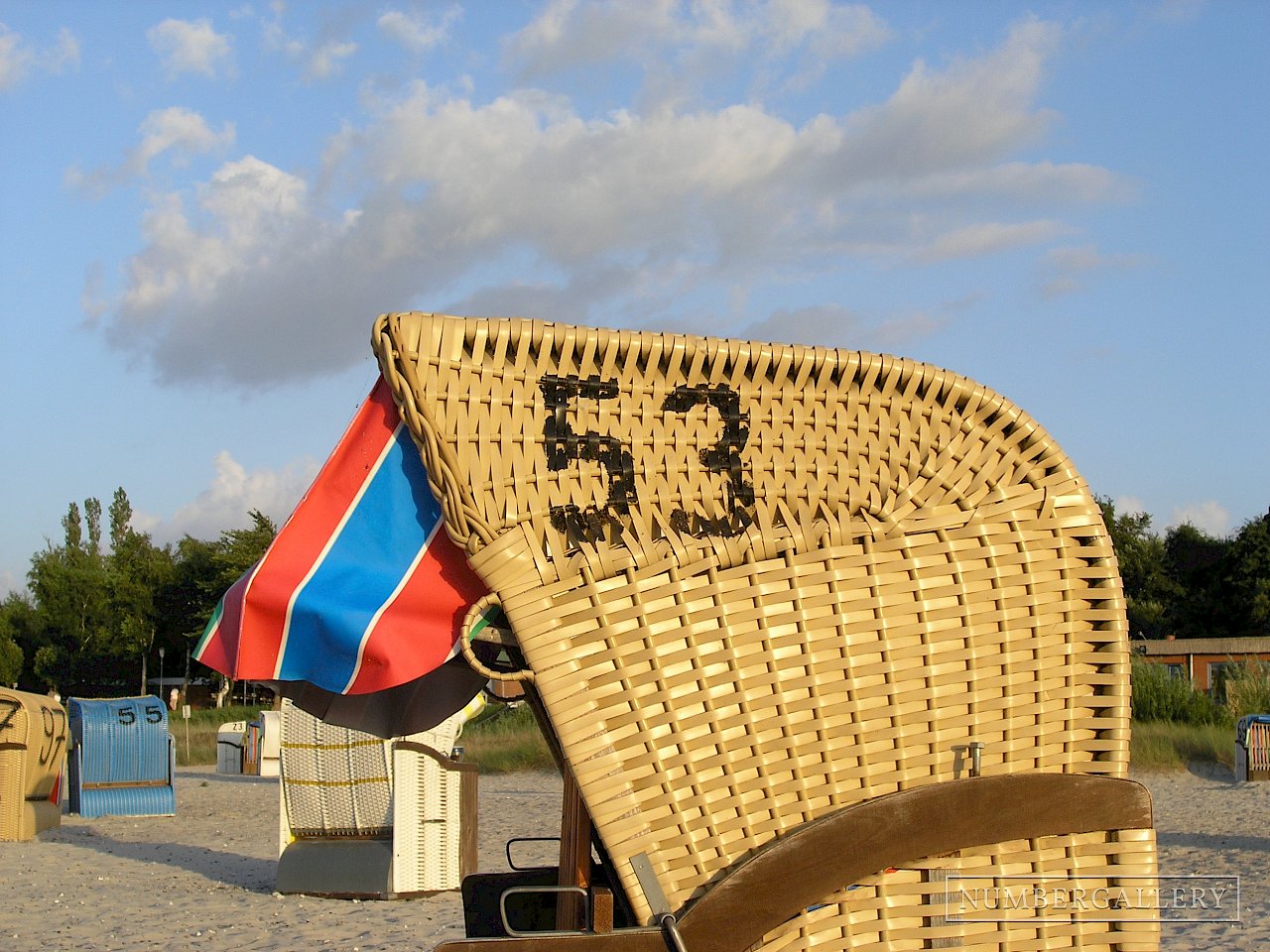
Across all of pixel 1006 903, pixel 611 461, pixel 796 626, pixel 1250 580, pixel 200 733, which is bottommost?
pixel 200 733

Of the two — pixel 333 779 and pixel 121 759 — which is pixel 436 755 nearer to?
pixel 333 779

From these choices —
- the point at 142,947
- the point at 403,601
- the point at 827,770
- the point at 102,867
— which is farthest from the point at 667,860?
the point at 102,867

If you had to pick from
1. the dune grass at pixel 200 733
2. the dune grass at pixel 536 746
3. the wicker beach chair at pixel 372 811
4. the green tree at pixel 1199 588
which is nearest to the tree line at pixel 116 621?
the dune grass at pixel 200 733

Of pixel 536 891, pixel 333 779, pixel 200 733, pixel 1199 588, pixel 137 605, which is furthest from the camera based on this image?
pixel 137 605

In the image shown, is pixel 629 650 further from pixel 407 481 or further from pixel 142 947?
pixel 142 947

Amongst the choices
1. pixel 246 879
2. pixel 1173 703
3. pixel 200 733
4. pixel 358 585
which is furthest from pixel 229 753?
pixel 358 585

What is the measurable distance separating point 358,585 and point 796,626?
30.1 inches

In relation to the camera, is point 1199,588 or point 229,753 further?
point 1199,588

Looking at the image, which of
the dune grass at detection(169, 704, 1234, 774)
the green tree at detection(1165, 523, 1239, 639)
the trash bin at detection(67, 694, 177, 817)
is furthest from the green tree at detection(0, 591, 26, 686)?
the green tree at detection(1165, 523, 1239, 639)

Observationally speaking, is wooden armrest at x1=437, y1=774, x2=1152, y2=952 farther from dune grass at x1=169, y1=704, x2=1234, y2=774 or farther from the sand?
dune grass at x1=169, y1=704, x2=1234, y2=774

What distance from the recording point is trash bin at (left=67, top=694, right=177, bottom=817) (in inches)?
671

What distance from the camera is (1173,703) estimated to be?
22.7 metres

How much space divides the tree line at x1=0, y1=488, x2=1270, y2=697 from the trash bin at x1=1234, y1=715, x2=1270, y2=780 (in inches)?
1054

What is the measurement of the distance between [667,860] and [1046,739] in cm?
75
